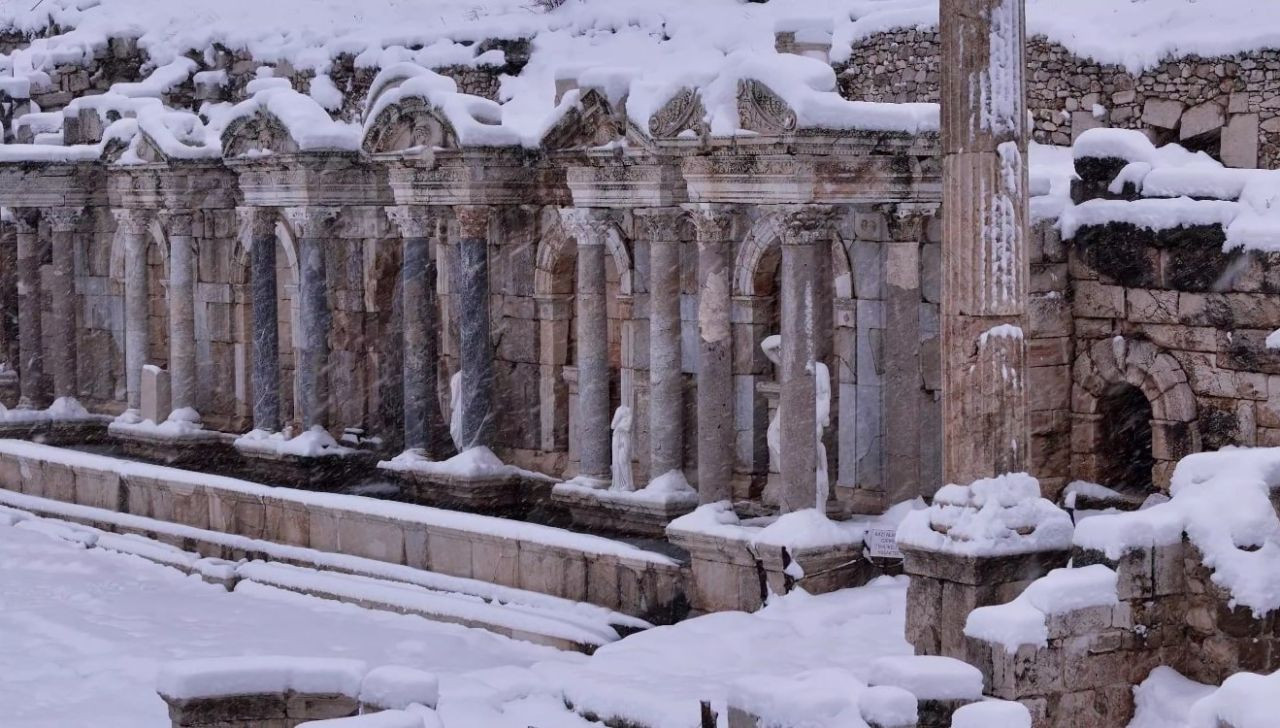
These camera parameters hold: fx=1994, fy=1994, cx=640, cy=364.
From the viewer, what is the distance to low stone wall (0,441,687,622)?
15.8 metres

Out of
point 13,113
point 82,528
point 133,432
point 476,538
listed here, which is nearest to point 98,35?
point 13,113

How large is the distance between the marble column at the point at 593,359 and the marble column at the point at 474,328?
3.99 ft

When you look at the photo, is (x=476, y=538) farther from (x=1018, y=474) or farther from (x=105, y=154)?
(x=105, y=154)

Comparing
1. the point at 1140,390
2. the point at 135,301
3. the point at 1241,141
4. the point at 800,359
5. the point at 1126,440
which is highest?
the point at 1241,141

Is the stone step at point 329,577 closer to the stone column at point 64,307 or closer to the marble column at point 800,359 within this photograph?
the marble column at point 800,359

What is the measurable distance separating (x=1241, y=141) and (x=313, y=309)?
9406 mm

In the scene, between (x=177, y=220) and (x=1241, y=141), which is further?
(x=177, y=220)

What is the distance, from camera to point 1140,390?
1562 centimetres

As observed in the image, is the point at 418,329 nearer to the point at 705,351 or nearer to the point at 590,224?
the point at 590,224

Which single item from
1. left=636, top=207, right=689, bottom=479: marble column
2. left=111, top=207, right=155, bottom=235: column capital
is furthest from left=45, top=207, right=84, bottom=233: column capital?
left=636, top=207, right=689, bottom=479: marble column

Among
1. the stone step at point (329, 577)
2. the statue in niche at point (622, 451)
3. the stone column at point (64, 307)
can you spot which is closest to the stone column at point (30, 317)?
the stone column at point (64, 307)

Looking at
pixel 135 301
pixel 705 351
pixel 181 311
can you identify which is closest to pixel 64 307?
pixel 135 301

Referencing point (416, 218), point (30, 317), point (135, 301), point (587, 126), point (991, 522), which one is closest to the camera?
point (991, 522)

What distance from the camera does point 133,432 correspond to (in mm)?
22641
